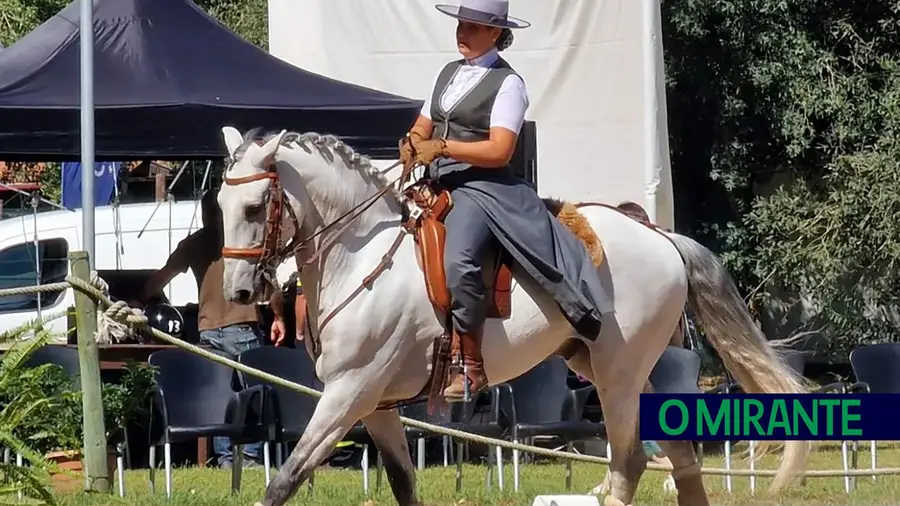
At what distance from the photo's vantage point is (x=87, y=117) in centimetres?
979

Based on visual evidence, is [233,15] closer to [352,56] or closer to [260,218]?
[352,56]

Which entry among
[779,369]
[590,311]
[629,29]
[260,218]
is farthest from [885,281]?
[260,218]

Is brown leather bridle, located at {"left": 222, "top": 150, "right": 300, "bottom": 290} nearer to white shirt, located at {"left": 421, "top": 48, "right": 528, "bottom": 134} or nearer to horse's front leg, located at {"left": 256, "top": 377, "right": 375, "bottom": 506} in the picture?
horse's front leg, located at {"left": 256, "top": 377, "right": 375, "bottom": 506}

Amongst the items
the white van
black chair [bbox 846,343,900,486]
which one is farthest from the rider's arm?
the white van

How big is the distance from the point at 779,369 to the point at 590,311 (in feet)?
4.76

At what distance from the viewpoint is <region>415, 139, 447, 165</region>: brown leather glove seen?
6.96m

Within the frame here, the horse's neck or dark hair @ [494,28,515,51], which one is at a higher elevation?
dark hair @ [494,28,515,51]

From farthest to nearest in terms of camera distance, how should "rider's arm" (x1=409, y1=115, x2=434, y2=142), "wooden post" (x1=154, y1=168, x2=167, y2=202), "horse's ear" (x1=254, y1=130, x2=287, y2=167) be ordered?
"wooden post" (x1=154, y1=168, x2=167, y2=202), "rider's arm" (x1=409, y1=115, x2=434, y2=142), "horse's ear" (x1=254, y1=130, x2=287, y2=167)

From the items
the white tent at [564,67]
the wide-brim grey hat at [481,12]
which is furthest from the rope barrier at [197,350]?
the white tent at [564,67]

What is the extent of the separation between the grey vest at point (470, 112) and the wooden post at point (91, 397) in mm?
2372

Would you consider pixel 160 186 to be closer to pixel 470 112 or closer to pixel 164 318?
pixel 164 318

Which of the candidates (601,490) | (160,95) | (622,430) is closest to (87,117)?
(160,95)

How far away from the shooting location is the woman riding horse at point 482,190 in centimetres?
700

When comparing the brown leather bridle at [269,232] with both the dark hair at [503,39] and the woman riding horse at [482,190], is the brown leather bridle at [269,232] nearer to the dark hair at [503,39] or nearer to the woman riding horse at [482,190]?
the woman riding horse at [482,190]
